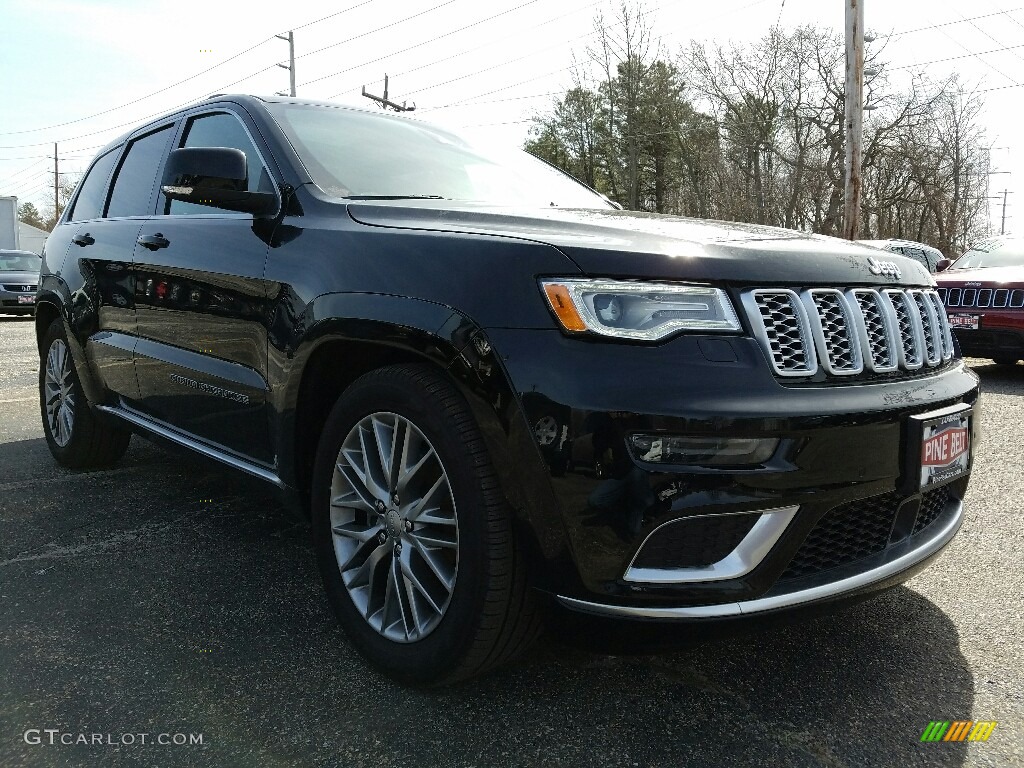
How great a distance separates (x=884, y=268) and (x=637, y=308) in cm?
81

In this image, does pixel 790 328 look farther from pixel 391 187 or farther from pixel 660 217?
pixel 391 187

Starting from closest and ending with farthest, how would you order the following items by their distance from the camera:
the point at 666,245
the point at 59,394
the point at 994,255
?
the point at 666,245
the point at 59,394
the point at 994,255

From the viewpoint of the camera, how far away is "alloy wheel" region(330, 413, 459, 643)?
81.7 inches

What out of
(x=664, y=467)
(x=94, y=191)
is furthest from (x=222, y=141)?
(x=664, y=467)

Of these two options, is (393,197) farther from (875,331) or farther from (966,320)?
(966,320)

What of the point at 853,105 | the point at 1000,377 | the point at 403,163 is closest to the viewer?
the point at 403,163

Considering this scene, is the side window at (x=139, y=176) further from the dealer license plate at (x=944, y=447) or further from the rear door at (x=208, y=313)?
the dealer license plate at (x=944, y=447)

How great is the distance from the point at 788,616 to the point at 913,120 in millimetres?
40458

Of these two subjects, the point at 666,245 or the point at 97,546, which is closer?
the point at 666,245

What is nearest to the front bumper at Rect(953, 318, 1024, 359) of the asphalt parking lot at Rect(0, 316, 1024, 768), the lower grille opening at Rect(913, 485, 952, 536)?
the asphalt parking lot at Rect(0, 316, 1024, 768)

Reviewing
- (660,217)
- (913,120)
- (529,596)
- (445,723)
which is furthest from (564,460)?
(913,120)

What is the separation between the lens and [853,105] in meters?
14.9

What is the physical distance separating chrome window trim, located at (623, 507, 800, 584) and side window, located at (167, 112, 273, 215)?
1768 millimetres

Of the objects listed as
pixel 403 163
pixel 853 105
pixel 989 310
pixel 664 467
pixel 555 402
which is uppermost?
pixel 853 105
